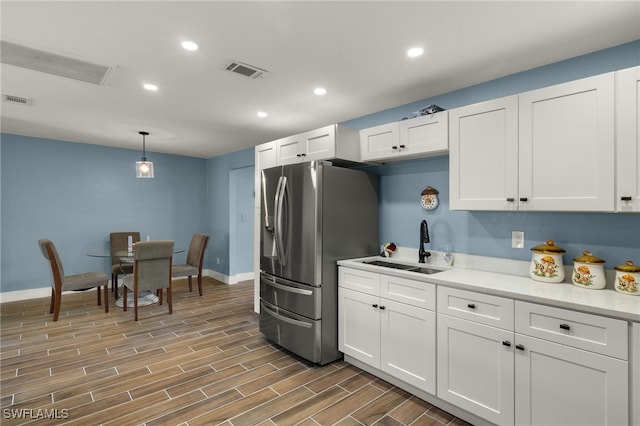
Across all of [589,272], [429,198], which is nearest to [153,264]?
[429,198]

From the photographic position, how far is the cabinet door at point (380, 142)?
9.67ft

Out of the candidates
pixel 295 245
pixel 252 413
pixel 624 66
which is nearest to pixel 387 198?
pixel 295 245

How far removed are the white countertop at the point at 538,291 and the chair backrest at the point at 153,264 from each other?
300 centimetres

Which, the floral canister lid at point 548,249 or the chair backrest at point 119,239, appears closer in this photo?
the floral canister lid at point 548,249

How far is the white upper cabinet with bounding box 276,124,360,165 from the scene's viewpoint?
310 cm

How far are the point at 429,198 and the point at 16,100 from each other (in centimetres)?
431

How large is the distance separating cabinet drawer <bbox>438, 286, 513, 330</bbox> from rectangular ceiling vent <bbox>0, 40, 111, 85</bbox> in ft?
10.4

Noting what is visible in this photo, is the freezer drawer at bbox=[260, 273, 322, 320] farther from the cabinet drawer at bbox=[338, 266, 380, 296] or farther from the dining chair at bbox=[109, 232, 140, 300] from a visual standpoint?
the dining chair at bbox=[109, 232, 140, 300]

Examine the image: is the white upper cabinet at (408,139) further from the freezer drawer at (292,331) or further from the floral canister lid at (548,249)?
the freezer drawer at (292,331)

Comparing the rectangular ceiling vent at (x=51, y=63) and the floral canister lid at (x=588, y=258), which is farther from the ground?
the rectangular ceiling vent at (x=51, y=63)

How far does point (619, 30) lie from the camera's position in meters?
1.96

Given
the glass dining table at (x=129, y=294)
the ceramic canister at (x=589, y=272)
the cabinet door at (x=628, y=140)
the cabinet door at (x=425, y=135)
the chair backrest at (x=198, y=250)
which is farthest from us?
the chair backrest at (x=198, y=250)

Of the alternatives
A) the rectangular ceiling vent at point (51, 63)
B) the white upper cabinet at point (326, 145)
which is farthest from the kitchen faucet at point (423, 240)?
the rectangular ceiling vent at point (51, 63)

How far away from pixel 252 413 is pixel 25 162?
5.43 m
